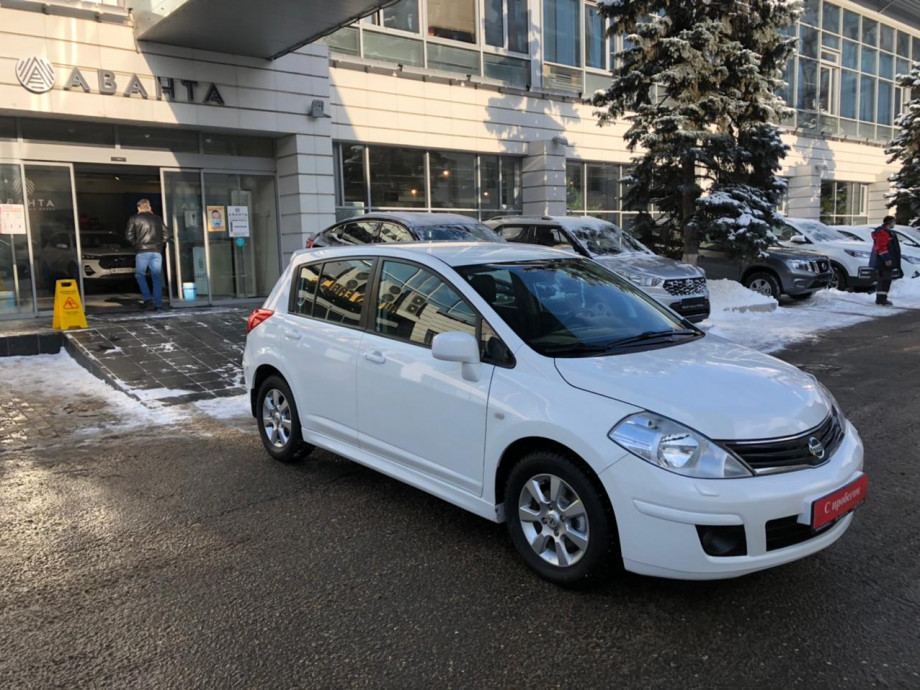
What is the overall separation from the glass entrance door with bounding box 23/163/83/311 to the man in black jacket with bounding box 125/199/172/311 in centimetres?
113

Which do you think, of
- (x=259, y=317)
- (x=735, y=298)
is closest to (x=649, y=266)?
(x=735, y=298)

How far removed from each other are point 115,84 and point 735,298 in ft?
39.4

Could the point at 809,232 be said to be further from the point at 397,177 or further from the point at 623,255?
the point at 397,177

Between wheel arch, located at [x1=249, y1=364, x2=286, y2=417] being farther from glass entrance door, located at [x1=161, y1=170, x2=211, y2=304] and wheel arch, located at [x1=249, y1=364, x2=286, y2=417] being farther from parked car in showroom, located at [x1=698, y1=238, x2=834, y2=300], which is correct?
parked car in showroom, located at [x1=698, y1=238, x2=834, y2=300]

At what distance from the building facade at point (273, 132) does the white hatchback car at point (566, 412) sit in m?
8.37

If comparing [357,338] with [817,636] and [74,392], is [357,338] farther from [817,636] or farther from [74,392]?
[74,392]

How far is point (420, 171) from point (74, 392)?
11.1 meters

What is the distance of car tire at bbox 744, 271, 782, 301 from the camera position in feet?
50.0

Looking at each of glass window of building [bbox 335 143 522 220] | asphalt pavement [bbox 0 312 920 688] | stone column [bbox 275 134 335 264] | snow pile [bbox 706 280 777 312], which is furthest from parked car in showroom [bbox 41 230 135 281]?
snow pile [bbox 706 280 777 312]

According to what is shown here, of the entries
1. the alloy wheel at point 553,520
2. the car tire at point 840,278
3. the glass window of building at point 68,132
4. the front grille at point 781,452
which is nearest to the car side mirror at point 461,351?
the alloy wheel at point 553,520

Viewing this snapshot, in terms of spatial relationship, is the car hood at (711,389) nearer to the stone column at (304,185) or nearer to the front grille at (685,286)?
the front grille at (685,286)

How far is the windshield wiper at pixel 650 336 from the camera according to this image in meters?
4.10

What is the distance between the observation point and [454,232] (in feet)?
36.3

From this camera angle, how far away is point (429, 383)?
13.5 ft
